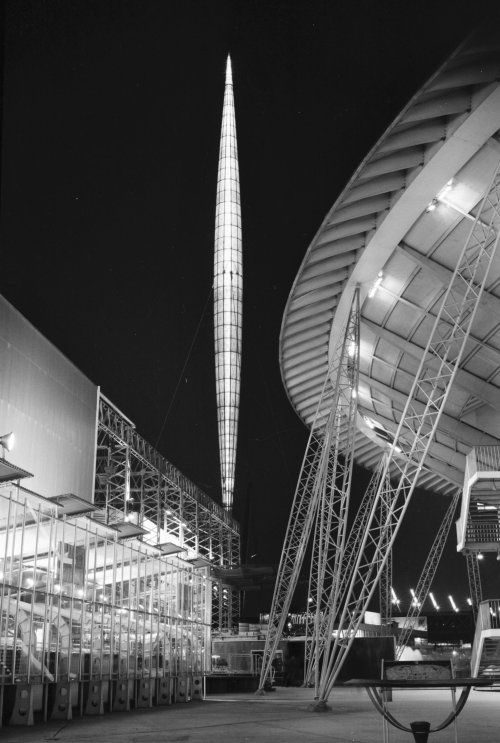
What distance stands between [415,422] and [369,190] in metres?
19.5

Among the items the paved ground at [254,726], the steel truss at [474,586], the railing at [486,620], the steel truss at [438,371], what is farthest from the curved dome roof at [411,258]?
the steel truss at [474,586]

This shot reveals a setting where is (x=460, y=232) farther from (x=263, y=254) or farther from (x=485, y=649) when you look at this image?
(x=263, y=254)

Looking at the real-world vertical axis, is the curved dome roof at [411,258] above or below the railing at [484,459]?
above

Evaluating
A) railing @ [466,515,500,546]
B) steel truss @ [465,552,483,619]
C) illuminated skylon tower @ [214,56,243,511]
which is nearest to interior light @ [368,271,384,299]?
railing @ [466,515,500,546]

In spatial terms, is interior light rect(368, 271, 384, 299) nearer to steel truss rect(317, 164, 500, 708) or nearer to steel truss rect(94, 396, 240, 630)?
steel truss rect(317, 164, 500, 708)

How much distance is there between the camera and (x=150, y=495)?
59.0 m

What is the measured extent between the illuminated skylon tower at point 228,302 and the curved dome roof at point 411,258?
97.6 feet

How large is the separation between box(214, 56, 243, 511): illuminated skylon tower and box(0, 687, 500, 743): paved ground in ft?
164

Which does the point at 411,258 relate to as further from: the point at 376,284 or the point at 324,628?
the point at 324,628

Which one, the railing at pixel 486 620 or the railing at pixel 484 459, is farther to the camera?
the railing at pixel 486 620

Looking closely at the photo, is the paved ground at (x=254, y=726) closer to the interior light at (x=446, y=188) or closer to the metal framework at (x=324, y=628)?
the metal framework at (x=324, y=628)

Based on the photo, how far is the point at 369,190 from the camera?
77.0ft

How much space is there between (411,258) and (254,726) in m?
16.7

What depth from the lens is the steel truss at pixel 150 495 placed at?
139 feet
